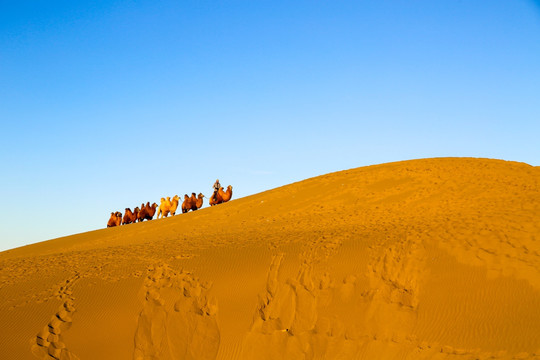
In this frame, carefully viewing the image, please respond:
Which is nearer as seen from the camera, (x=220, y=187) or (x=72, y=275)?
(x=72, y=275)

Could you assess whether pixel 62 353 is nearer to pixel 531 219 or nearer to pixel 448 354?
pixel 448 354

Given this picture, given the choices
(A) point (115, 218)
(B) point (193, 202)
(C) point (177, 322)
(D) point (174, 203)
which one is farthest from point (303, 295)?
(A) point (115, 218)

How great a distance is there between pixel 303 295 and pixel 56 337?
17.8ft

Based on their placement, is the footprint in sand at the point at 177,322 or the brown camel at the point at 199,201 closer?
the footprint in sand at the point at 177,322

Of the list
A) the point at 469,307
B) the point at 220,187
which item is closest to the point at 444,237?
the point at 469,307

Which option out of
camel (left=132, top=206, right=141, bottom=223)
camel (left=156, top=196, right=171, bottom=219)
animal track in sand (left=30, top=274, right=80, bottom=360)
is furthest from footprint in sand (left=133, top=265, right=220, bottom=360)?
camel (left=132, top=206, right=141, bottom=223)

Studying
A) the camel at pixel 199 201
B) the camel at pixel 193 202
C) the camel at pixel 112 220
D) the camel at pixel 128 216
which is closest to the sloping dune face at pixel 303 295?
the camel at pixel 193 202

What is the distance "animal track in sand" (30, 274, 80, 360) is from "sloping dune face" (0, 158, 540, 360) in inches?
1.2

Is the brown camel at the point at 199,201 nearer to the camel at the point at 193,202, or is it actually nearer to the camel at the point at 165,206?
the camel at the point at 193,202

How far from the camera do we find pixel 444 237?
1345 centimetres

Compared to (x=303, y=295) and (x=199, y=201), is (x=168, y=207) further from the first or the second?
(x=303, y=295)

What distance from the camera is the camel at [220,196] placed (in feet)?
105

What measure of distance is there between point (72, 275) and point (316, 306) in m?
6.69

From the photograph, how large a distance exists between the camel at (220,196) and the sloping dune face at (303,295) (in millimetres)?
15750
